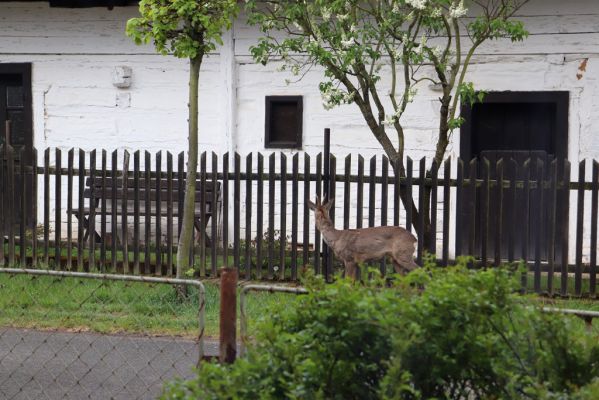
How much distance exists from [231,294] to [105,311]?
6.37 metres

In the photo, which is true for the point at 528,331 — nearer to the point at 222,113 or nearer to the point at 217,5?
the point at 217,5

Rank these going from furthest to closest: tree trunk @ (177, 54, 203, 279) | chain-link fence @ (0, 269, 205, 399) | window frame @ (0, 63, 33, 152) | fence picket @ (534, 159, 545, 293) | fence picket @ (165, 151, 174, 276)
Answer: window frame @ (0, 63, 33, 152), fence picket @ (165, 151, 174, 276), fence picket @ (534, 159, 545, 293), tree trunk @ (177, 54, 203, 279), chain-link fence @ (0, 269, 205, 399)

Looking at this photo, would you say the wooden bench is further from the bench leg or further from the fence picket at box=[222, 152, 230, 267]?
the fence picket at box=[222, 152, 230, 267]

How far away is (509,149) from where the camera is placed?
14.2 m

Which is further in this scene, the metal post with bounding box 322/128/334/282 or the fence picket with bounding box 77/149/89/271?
the fence picket with bounding box 77/149/89/271

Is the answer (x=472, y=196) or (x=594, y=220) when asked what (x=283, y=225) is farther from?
(x=594, y=220)

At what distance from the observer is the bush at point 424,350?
3.66 meters

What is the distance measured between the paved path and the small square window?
18.4 ft

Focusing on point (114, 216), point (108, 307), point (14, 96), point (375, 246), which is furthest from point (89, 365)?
point (14, 96)

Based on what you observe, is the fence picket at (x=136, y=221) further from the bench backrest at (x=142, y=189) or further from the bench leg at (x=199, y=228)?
the bench leg at (x=199, y=228)

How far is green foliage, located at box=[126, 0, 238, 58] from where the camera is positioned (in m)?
10.7

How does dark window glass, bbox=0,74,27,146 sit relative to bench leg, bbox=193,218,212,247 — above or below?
above

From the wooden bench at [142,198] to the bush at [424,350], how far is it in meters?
8.87

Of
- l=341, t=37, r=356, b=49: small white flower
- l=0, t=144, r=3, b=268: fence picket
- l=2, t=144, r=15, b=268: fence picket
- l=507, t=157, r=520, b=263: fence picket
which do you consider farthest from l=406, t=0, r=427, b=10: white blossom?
l=0, t=144, r=3, b=268: fence picket
